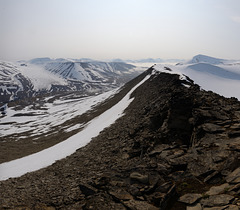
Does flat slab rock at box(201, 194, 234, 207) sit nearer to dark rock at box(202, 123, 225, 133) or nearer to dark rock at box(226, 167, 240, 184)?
dark rock at box(226, 167, 240, 184)

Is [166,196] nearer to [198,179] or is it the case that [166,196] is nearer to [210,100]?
[198,179]

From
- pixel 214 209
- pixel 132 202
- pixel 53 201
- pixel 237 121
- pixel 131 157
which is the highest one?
pixel 237 121

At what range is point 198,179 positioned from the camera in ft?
35.3

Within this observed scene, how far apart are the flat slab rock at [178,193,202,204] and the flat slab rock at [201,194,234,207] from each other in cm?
38

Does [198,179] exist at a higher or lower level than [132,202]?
higher

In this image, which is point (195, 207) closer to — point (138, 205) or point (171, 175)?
point (138, 205)

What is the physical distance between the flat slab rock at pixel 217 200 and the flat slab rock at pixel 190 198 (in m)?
0.38

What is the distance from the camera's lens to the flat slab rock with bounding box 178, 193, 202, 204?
8992 mm

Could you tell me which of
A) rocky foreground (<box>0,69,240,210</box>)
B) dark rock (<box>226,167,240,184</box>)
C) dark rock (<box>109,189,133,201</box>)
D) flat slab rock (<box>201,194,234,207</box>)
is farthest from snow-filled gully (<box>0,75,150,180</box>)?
dark rock (<box>226,167,240,184</box>)

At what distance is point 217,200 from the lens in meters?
8.31

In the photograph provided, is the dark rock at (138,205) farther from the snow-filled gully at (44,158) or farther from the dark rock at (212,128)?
the snow-filled gully at (44,158)

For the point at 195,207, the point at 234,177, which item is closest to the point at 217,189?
the point at 234,177

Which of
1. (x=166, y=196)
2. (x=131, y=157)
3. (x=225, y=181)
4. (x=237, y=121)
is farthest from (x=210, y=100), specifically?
(x=166, y=196)

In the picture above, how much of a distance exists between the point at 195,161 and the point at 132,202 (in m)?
5.28
